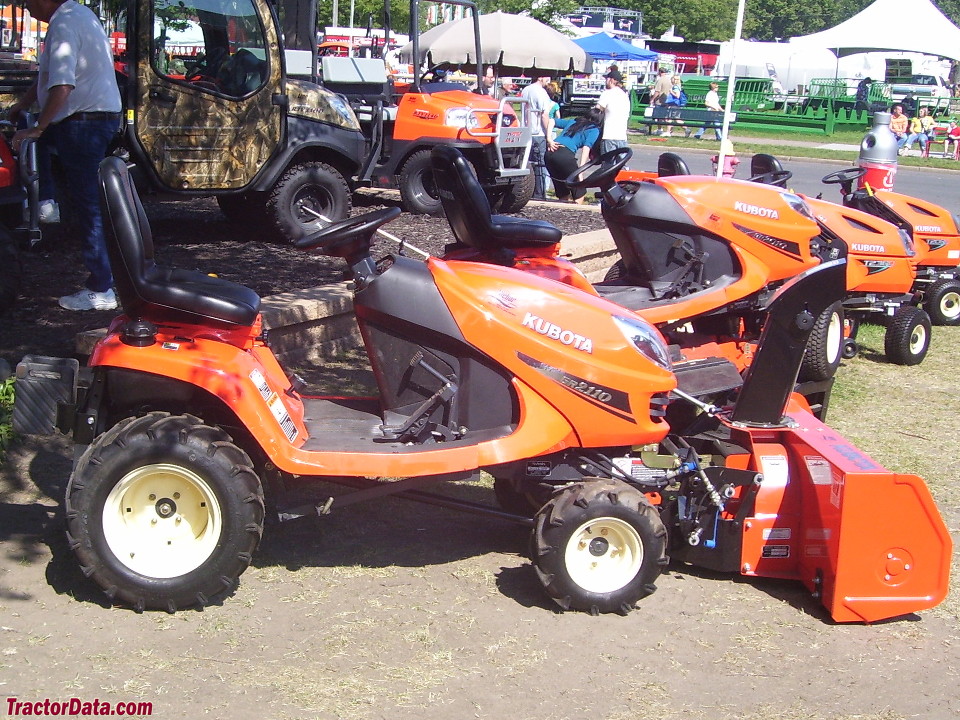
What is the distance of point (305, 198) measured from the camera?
9273 mm

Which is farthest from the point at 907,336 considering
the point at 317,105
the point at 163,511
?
the point at 163,511

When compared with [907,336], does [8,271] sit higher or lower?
higher

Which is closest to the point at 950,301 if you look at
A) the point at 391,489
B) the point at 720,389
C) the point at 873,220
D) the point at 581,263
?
the point at 873,220

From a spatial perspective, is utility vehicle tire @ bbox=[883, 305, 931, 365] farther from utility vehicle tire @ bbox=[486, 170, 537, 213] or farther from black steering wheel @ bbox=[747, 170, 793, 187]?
utility vehicle tire @ bbox=[486, 170, 537, 213]

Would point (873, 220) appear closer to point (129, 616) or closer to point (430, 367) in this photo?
point (430, 367)

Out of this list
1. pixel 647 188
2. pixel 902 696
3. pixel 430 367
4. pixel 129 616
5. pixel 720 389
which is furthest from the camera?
pixel 647 188

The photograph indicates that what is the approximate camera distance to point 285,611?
387 cm

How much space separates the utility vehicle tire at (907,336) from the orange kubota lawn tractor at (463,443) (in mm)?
3810

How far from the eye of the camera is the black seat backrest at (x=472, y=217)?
228 inches

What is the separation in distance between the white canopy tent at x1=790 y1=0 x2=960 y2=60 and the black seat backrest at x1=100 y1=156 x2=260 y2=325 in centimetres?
4006

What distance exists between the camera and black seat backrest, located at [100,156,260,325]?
375 cm

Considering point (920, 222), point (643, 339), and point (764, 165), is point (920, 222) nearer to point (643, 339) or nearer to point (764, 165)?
point (764, 165)

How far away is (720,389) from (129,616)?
2720mm

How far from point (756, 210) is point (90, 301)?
13.4ft
